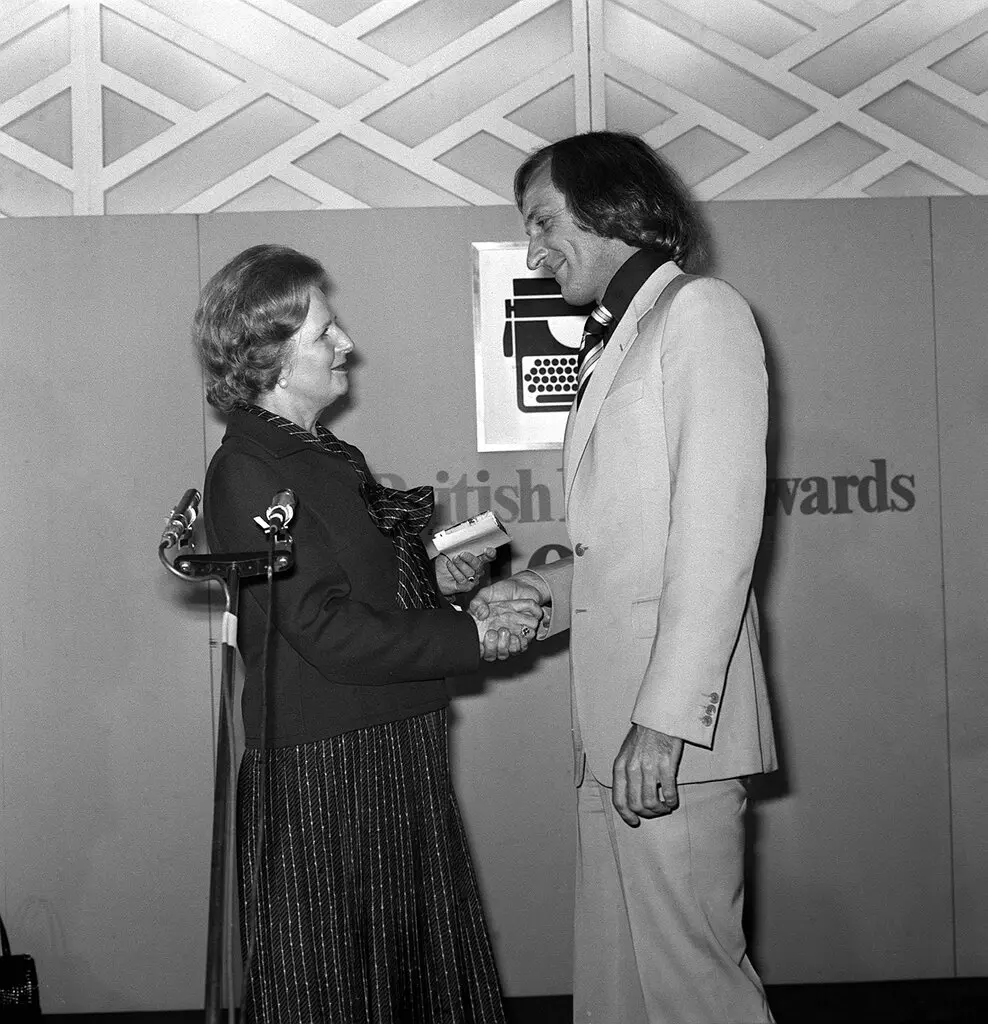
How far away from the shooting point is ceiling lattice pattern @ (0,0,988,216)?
3.49 meters

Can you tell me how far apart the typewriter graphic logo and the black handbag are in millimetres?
1900

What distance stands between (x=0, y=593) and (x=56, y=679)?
0.91ft

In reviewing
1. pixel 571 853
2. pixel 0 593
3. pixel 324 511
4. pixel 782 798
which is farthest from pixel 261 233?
pixel 782 798

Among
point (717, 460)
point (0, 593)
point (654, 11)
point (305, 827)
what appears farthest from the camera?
point (654, 11)

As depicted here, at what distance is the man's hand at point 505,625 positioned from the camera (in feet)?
7.26

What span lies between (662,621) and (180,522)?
712mm

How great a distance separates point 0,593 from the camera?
10.6 feet

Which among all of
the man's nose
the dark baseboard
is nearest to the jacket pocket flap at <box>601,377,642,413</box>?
the man's nose

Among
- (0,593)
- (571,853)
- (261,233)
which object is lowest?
(571,853)

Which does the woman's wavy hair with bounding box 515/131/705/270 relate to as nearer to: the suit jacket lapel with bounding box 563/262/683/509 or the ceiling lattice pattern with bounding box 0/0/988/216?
the suit jacket lapel with bounding box 563/262/683/509

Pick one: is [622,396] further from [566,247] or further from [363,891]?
[363,891]

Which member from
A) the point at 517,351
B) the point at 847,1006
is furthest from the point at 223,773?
the point at 847,1006

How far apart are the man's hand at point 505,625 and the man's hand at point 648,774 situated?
46 cm

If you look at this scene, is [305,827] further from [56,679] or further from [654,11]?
[654,11]
